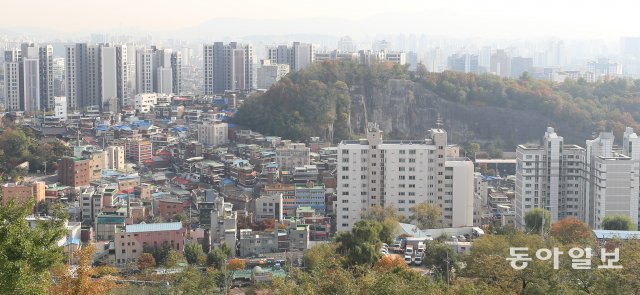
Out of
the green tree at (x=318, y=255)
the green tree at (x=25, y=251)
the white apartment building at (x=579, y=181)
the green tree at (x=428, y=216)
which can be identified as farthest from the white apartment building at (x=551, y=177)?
the green tree at (x=25, y=251)

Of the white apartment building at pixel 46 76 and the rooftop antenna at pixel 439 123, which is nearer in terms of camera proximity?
the rooftop antenna at pixel 439 123

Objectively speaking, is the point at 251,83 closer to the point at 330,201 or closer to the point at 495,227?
the point at 330,201

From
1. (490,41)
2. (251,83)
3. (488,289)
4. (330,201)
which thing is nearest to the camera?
(488,289)

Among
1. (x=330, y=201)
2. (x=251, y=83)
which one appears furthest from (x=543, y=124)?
(x=251, y=83)

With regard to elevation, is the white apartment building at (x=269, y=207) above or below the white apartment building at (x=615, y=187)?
below

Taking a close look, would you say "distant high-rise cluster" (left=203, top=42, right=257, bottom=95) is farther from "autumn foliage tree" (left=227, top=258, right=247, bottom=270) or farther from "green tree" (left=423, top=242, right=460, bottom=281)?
"green tree" (left=423, top=242, right=460, bottom=281)

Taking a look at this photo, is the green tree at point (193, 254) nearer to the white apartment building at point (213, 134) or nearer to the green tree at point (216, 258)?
the green tree at point (216, 258)

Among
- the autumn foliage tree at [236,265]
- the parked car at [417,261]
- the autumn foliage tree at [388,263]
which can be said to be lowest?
the autumn foliage tree at [236,265]

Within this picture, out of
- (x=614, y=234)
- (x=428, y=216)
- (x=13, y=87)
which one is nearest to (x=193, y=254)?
(x=428, y=216)
